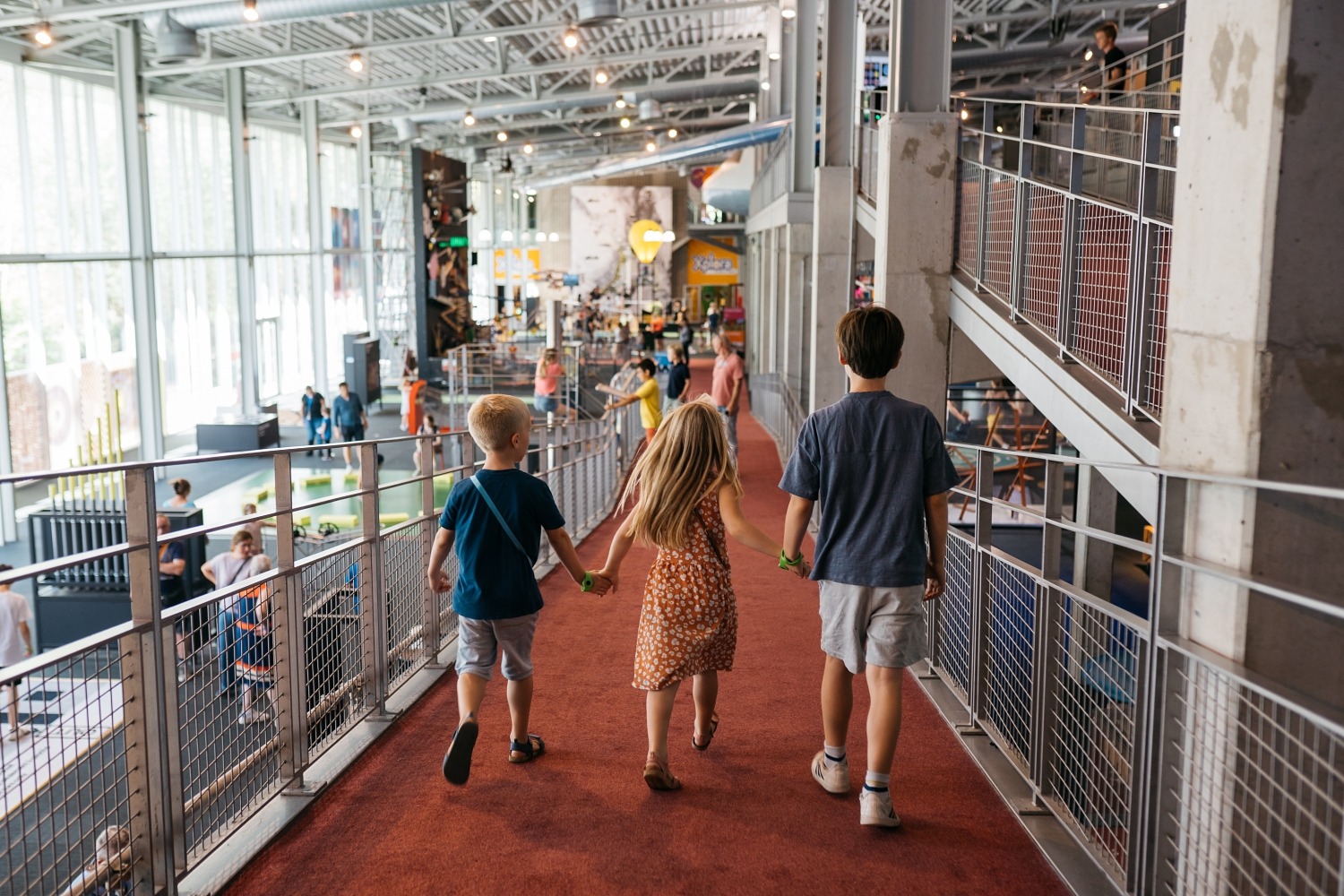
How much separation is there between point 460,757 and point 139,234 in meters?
18.5

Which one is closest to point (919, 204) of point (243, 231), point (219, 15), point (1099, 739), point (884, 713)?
point (1099, 739)

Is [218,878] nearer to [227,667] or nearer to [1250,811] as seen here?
[227,667]

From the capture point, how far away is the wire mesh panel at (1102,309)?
5.12 metres

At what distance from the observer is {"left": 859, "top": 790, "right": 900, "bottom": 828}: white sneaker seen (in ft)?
12.0

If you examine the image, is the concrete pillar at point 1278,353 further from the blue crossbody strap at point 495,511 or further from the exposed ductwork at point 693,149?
the exposed ductwork at point 693,149

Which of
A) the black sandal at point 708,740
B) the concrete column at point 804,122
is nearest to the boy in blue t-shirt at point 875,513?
the black sandal at point 708,740

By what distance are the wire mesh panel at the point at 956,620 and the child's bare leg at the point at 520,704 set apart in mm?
1857

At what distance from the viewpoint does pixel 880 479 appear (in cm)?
354

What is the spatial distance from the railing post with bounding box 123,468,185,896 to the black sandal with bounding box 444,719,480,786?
0.90 m

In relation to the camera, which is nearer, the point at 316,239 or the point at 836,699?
the point at 836,699

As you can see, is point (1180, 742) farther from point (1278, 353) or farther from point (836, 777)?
point (836, 777)

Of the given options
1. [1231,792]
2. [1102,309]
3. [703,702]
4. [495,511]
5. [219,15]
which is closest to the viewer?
[1231,792]

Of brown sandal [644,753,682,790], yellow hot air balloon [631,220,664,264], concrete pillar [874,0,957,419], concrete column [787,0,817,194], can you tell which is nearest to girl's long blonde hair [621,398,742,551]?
brown sandal [644,753,682,790]

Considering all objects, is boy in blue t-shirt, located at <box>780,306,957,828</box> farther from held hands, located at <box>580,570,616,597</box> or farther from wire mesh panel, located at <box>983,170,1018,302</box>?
wire mesh panel, located at <box>983,170,1018,302</box>
